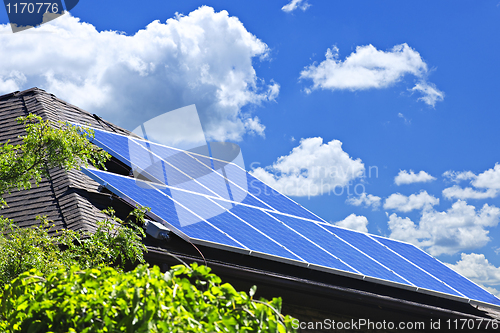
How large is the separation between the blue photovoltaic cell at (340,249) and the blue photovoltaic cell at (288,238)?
0.90ft

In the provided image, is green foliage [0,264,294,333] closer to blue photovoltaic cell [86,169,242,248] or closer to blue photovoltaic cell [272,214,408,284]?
blue photovoltaic cell [86,169,242,248]

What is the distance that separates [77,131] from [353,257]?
6.85m

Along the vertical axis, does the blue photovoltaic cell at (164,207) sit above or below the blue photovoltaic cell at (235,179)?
below

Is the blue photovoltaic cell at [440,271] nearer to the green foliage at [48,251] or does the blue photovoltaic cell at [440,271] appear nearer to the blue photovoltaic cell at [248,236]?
the blue photovoltaic cell at [248,236]

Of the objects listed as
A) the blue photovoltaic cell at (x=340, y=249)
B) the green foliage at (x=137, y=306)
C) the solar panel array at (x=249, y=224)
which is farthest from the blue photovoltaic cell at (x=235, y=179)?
the green foliage at (x=137, y=306)

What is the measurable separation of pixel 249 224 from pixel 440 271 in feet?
21.3

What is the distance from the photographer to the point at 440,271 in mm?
13117

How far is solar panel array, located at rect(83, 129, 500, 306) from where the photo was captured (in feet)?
28.5

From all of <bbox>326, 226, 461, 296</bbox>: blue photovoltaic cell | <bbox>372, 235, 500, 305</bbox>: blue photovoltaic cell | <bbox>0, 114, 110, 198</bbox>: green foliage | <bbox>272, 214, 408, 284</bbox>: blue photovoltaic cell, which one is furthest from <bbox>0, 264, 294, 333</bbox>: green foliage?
<bbox>372, 235, 500, 305</bbox>: blue photovoltaic cell

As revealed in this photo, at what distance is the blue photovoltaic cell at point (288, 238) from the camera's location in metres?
9.31

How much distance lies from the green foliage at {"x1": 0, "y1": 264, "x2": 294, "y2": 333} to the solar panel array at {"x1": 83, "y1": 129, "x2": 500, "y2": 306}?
4151 millimetres

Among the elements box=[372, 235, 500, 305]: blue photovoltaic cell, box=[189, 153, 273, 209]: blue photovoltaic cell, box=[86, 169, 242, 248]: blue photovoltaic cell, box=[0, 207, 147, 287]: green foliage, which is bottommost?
box=[372, 235, 500, 305]: blue photovoltaic cell

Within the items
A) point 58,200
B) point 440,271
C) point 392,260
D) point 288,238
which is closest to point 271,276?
point 288,238

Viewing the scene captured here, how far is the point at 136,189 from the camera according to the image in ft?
29.5
